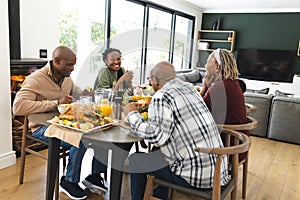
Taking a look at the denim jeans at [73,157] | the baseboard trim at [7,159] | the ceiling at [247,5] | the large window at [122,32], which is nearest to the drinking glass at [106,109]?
the denim jeans at [73,157]

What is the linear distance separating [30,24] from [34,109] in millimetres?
1570

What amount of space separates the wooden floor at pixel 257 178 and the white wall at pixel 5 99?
0.39ft

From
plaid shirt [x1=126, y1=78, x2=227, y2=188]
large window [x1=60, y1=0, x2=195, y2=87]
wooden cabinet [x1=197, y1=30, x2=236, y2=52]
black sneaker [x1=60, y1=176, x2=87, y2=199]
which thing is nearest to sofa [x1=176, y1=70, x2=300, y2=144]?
large window [x1=60, y1=0, x2=195, y2=87]

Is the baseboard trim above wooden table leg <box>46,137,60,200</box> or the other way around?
the other way around

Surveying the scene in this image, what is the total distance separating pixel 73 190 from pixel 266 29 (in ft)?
21.7

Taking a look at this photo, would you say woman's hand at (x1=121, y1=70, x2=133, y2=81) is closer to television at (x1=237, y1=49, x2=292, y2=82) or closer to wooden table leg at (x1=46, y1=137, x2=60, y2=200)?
wooden table leg at (x1=46, y1=137, x2=60, y2=200)

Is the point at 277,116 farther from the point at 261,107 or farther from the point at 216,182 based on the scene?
the point at 216,182

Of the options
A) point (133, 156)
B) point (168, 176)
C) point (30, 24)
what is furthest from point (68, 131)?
point (30, 24)

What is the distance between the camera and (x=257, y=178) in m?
2.72

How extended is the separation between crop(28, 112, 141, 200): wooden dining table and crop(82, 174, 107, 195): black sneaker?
51 cm

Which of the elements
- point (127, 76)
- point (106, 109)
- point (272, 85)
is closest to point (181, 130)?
point (106, 109)

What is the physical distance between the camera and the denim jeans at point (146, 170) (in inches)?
59.9

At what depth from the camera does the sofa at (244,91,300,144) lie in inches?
148

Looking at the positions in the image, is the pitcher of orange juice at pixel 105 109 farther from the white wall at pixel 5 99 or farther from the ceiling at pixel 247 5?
the ceiling at pixel 247 5
